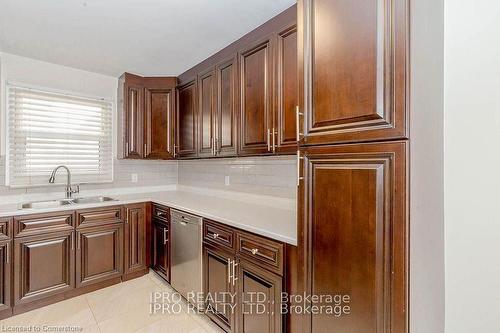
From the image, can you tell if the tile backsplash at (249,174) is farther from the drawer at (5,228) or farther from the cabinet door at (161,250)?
the drawer at (5,228)

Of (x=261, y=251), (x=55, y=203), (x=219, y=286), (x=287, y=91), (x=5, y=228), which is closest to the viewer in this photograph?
(x=261, y=251)

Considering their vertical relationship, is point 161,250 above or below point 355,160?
below

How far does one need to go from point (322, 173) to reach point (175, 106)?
7.67 feet

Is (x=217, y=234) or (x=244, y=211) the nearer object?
(x=217, y=234)

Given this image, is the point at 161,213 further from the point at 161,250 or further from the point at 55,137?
the point at 55,137

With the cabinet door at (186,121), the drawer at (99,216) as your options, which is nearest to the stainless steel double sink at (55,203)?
the drawer at (99,216)

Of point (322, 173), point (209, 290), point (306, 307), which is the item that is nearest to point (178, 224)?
point (209, 290)

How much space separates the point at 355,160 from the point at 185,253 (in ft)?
5.81

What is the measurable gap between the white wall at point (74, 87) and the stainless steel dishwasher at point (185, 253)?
113 centimetres

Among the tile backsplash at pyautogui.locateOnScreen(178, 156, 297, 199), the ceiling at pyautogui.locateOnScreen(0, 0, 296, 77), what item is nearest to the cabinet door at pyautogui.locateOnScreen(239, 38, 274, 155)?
the ceiling at pyautogui.locateOnScreen(0, 0, 296, 77)

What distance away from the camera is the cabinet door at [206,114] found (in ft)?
7.80

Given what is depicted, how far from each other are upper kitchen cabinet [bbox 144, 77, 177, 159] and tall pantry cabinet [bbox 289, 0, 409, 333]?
2.13 meters

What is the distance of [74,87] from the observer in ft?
9.16

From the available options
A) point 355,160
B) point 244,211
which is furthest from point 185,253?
point 355,160
